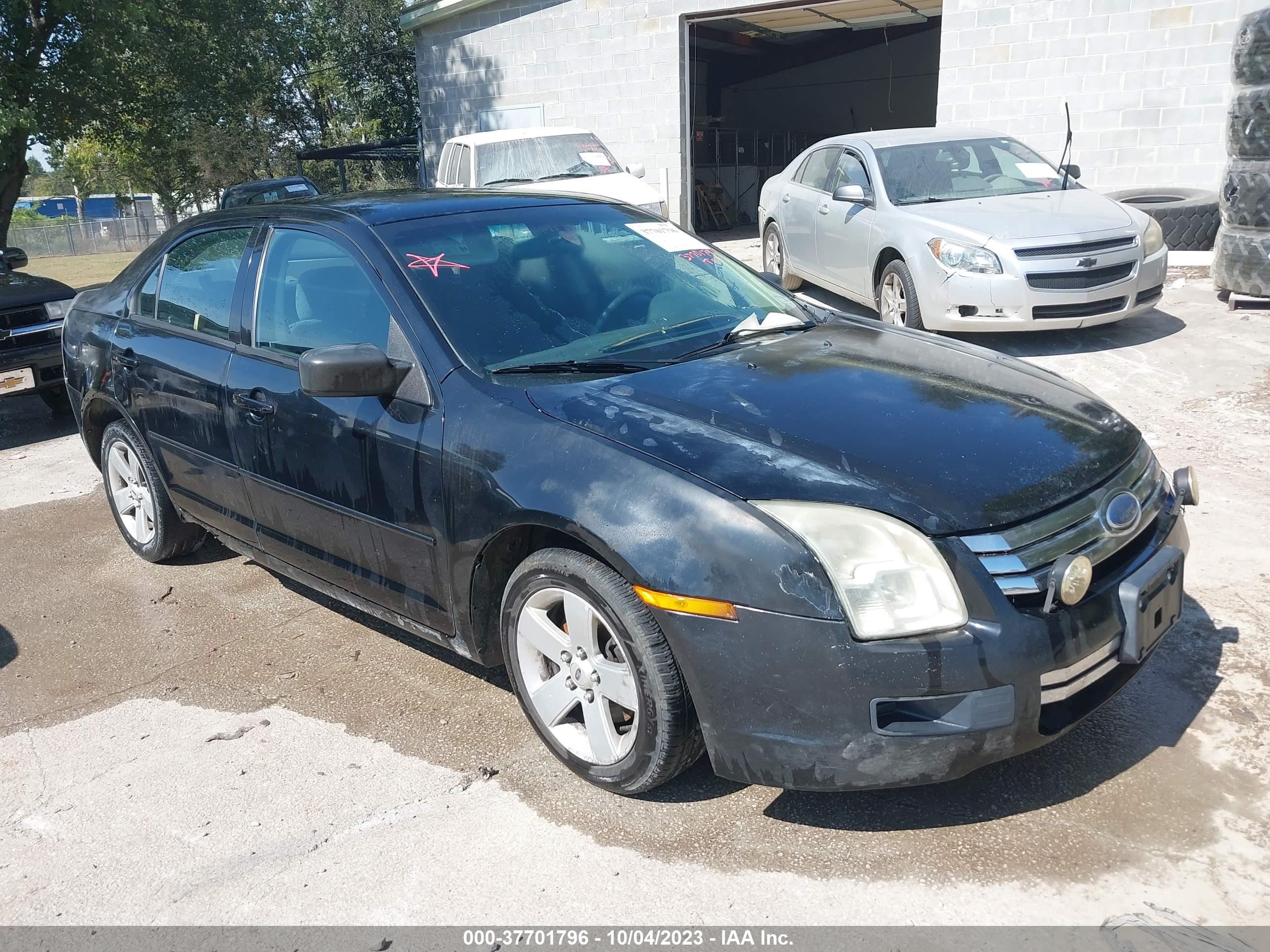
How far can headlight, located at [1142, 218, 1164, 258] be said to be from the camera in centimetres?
746

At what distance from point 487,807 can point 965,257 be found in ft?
18.7

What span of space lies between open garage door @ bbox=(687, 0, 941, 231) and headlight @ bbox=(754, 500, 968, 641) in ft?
55.3

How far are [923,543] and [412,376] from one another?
167cm

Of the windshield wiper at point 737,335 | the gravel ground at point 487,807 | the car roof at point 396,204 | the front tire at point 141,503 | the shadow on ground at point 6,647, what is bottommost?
the shadow on ground at point 6,647

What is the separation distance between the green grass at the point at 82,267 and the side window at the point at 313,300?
1919cm

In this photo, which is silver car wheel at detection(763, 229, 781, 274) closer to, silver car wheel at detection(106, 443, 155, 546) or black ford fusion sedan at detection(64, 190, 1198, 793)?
black ford fusion sedan at detection(64, 190, 1198, 793)

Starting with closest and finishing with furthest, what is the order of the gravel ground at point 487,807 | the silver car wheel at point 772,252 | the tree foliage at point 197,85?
the gravel ground at point 487,807
the silver car wheel at point 772,252
the tree foliage at point 197,85

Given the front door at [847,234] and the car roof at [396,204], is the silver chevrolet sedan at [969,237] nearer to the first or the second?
the front door at [847,234]

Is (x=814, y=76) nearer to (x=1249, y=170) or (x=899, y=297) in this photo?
(x=1249, y=170)

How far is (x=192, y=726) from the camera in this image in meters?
3.61

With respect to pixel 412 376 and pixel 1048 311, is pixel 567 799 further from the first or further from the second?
pixel 1048 311

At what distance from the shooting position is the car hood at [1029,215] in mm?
7340

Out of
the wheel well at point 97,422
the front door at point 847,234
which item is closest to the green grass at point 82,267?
the front door at point 847,234

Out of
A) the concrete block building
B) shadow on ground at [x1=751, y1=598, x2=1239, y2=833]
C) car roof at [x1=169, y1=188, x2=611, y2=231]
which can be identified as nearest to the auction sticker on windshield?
car roof at [x1=169, y1=188, x2=611, y2=231]
